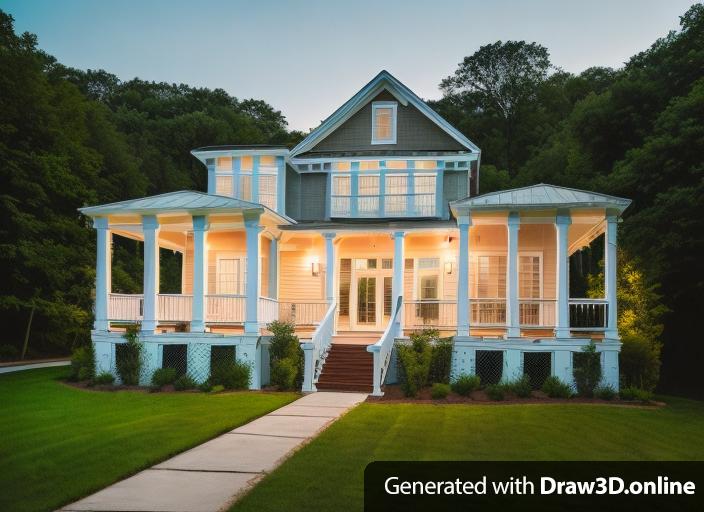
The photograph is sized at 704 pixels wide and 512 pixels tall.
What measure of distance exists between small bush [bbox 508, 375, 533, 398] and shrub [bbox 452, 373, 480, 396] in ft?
2.67

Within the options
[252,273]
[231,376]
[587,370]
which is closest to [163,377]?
[231,376]

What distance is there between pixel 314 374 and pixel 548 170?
91.8ft

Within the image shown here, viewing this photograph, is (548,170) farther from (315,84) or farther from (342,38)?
(315,84)

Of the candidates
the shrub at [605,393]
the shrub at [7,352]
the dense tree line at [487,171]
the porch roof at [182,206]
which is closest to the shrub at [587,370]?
the shrub at [605,393]

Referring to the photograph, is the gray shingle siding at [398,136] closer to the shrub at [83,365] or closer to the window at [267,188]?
the window at [267,188]

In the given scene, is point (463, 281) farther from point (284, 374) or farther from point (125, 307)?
point (125, 307)

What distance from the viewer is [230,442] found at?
37.2ft

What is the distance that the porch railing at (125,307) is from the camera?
2083 centimetres

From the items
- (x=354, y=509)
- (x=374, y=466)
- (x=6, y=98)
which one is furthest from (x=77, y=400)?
(x=6, y=98)

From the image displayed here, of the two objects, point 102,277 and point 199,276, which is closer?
point 199,276

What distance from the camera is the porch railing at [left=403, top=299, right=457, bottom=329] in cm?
2133

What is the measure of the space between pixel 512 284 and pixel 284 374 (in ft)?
20.7

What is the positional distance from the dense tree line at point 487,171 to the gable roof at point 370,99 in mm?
6978

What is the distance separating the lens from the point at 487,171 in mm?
45062
